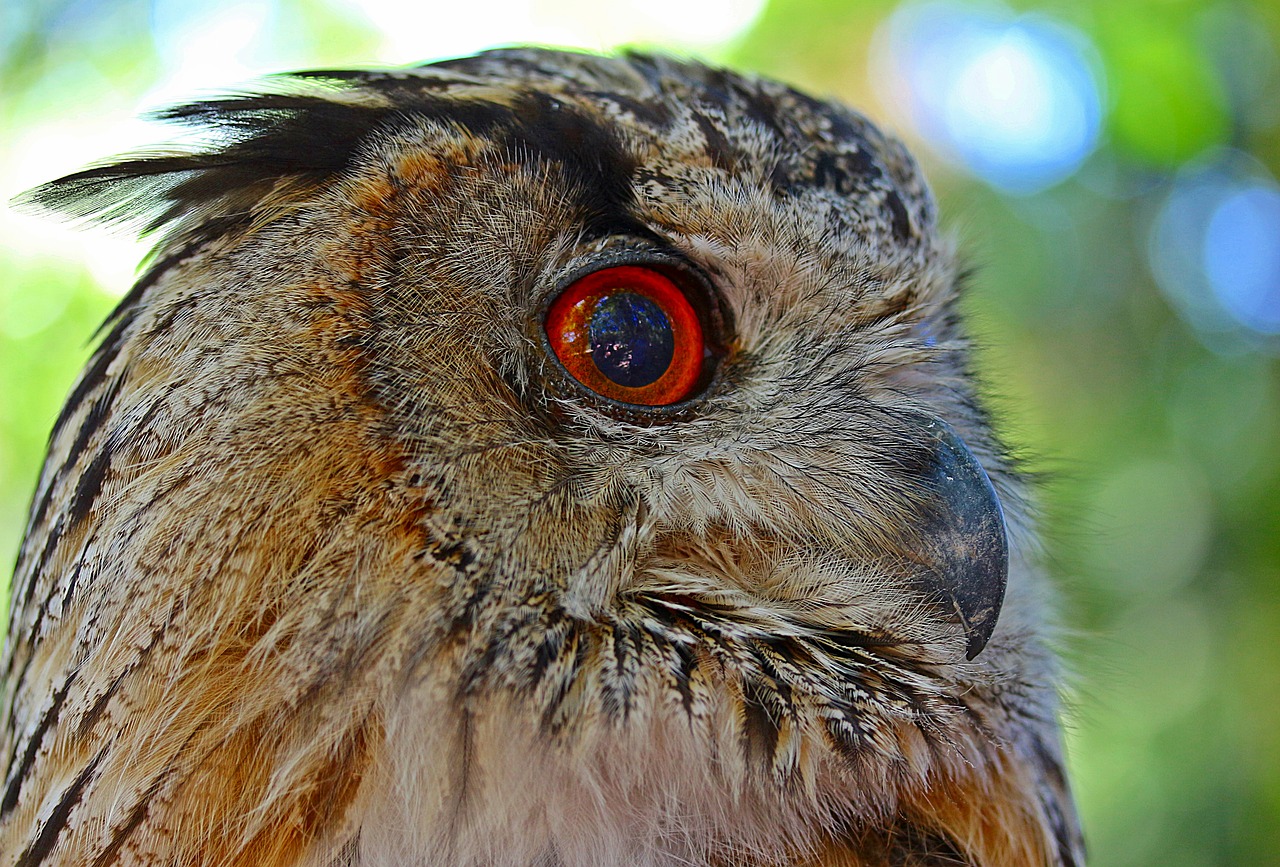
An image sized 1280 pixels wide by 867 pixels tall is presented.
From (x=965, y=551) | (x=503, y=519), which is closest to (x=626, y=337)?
(x=503, y=519)

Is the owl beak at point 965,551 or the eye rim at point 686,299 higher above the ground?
the eye rim at point 686,299

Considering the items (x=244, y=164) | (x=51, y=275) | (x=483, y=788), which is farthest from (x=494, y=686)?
(x=51, y=275)

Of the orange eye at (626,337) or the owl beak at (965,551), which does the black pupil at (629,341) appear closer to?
the orange eye at (626,337)

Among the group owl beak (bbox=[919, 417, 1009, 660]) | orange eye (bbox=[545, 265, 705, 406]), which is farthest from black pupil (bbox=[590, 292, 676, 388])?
owl beak (bbox=[919, 417, 1009, 660])

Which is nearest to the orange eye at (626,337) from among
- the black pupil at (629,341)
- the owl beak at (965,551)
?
the black pupil at (629,341)

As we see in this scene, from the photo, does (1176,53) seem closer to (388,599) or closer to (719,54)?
(719,54)

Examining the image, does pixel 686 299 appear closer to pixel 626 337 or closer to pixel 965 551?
pixel 626 337
